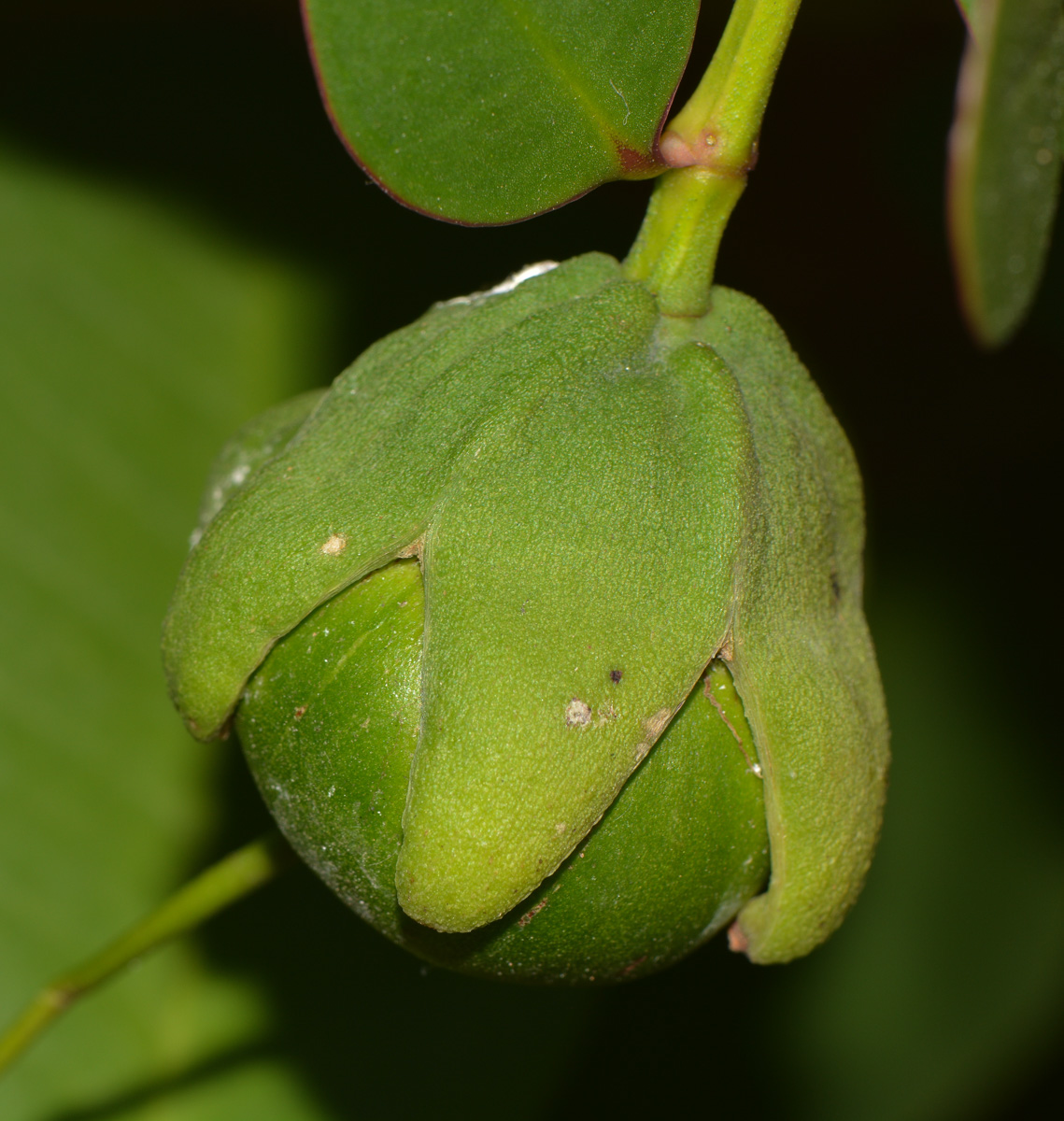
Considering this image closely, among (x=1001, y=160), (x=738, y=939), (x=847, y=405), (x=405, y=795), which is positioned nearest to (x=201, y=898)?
(x=405, y=795)

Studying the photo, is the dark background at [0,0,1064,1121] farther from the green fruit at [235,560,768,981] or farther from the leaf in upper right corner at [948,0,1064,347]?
the leaf in upper right corner at [948,0,1064,347]

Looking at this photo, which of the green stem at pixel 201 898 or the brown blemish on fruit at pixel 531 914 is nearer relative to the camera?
the brown blemish on fruit at pixel 531 914

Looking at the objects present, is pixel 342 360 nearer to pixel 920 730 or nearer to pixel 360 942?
pixel 360 942

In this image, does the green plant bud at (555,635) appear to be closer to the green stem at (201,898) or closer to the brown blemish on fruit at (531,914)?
the brown blemish on fruit at (531,914)

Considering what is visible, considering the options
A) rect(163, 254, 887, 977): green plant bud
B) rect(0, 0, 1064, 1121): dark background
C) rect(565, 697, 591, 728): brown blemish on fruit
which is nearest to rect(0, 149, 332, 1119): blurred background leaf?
rect(0, 0, 1064, 1121): dark background

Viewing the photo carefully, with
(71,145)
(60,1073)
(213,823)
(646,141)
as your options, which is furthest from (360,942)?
(71,145)

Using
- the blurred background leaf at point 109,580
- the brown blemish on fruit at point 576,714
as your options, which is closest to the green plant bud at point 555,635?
the brown blemish on fruit at point 576,714
